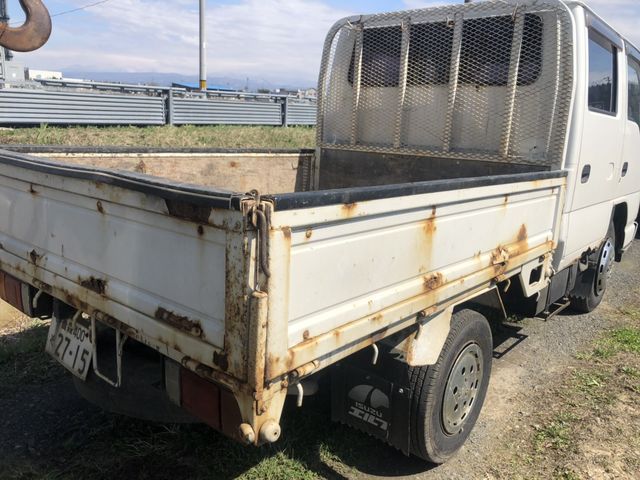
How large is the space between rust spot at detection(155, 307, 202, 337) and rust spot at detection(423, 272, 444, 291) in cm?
104

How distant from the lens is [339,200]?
1.88m

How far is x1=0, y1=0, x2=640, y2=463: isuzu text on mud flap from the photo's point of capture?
181 cm

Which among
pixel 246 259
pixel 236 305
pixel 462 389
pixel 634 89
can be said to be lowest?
pixel 462 389

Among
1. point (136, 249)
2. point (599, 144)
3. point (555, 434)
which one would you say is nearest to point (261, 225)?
point (136, 249)

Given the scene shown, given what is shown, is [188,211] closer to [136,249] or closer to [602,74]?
[136,249]

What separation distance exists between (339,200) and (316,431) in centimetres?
185

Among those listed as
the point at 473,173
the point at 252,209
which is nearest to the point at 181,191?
the point at 252,209

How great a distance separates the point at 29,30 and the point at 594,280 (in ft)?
18.5

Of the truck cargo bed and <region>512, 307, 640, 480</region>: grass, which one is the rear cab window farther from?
the truck cargo bed

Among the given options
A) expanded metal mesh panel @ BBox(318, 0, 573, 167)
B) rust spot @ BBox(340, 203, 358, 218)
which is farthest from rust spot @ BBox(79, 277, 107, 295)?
expanded metal mesh panel @ BBox(318, 0, 573, 167)

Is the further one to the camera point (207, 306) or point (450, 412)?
point (450, 412)

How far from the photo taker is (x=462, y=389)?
3.00m

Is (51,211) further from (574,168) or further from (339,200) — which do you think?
(574,168)

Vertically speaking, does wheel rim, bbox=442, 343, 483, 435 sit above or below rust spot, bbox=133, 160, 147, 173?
below
